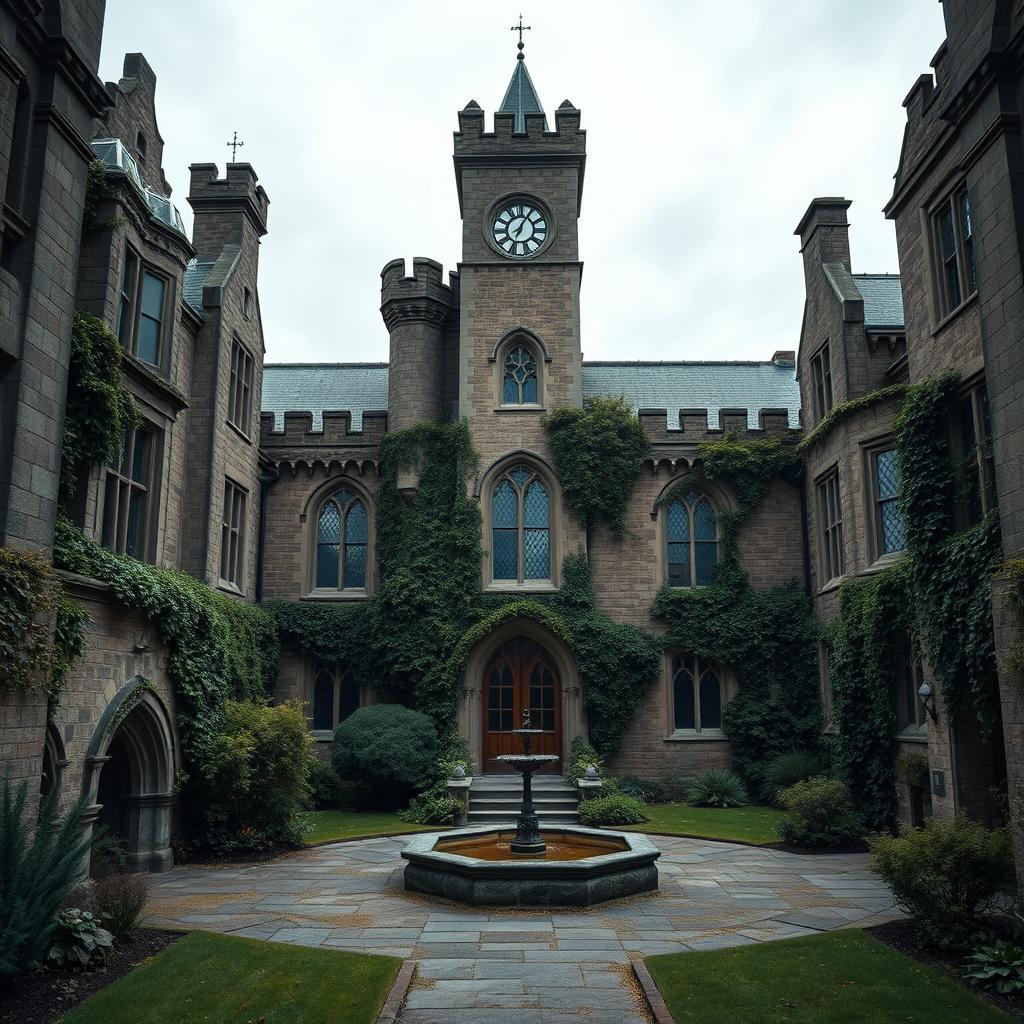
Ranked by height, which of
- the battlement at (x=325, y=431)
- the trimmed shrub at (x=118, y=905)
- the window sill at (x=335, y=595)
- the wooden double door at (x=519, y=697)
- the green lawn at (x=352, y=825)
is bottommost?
the green lawn at (x=352, y=825)

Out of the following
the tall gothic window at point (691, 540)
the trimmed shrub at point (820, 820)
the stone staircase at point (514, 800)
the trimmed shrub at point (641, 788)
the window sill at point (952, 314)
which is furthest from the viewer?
the tall gothic window at point (691, 540)

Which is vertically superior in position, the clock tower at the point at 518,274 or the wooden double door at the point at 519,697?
the clock tower at the point at 518,274

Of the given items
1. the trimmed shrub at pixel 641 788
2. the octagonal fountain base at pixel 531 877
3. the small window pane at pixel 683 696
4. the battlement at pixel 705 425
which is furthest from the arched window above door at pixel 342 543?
the octagonal fountain base at pixel 531 877

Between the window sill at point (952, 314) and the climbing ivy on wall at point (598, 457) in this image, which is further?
the climbing ivy on wall at point (598, 457)

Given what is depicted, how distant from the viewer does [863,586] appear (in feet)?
58.5

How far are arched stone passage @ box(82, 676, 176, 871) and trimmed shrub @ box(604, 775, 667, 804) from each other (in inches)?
384

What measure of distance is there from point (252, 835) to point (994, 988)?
1139cm

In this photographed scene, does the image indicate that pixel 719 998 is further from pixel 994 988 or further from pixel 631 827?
pixel 631 827

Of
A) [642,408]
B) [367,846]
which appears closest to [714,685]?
[642,408]

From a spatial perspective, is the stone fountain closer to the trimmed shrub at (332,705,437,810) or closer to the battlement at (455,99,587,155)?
the trimmed shrub at (332,705,437,810)

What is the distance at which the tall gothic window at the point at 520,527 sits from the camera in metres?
22.8

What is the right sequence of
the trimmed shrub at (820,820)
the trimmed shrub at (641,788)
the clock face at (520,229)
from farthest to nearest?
the clock face at (520,229)
the trimmed shrub at (641,788)
the trimmed shrub at (820,820)

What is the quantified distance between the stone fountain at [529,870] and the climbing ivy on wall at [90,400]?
6.99 metres

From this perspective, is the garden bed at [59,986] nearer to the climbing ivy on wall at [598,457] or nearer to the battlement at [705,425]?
the climbing ivy on wall at [598,457]
